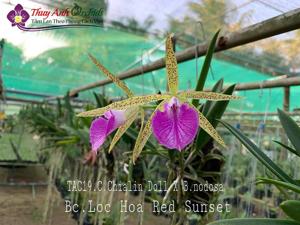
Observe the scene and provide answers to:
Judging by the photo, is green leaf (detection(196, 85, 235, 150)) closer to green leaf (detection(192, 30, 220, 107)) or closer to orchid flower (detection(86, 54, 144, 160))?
green leaf (detection(192, 30, 220, 107))

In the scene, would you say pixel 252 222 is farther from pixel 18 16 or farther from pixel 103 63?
pixel 103 63

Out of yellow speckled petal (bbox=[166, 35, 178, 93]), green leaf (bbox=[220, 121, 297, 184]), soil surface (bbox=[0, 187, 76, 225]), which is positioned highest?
yellow speckled petal (bbox=[166, 35, 178, 93])

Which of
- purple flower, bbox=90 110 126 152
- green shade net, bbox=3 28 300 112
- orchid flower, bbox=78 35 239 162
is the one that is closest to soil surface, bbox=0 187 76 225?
green shade net, bbox=3 28 300 112

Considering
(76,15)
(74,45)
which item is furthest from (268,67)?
(76,15)

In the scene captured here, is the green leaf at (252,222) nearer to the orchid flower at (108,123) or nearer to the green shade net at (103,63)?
the orchid flower at (108,123)

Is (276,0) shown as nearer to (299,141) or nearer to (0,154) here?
(299,141)

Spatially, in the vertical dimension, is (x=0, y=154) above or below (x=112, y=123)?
below

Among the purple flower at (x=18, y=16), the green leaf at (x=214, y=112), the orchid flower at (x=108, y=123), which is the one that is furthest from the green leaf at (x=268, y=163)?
the purple flower at (x=18, y=16)
